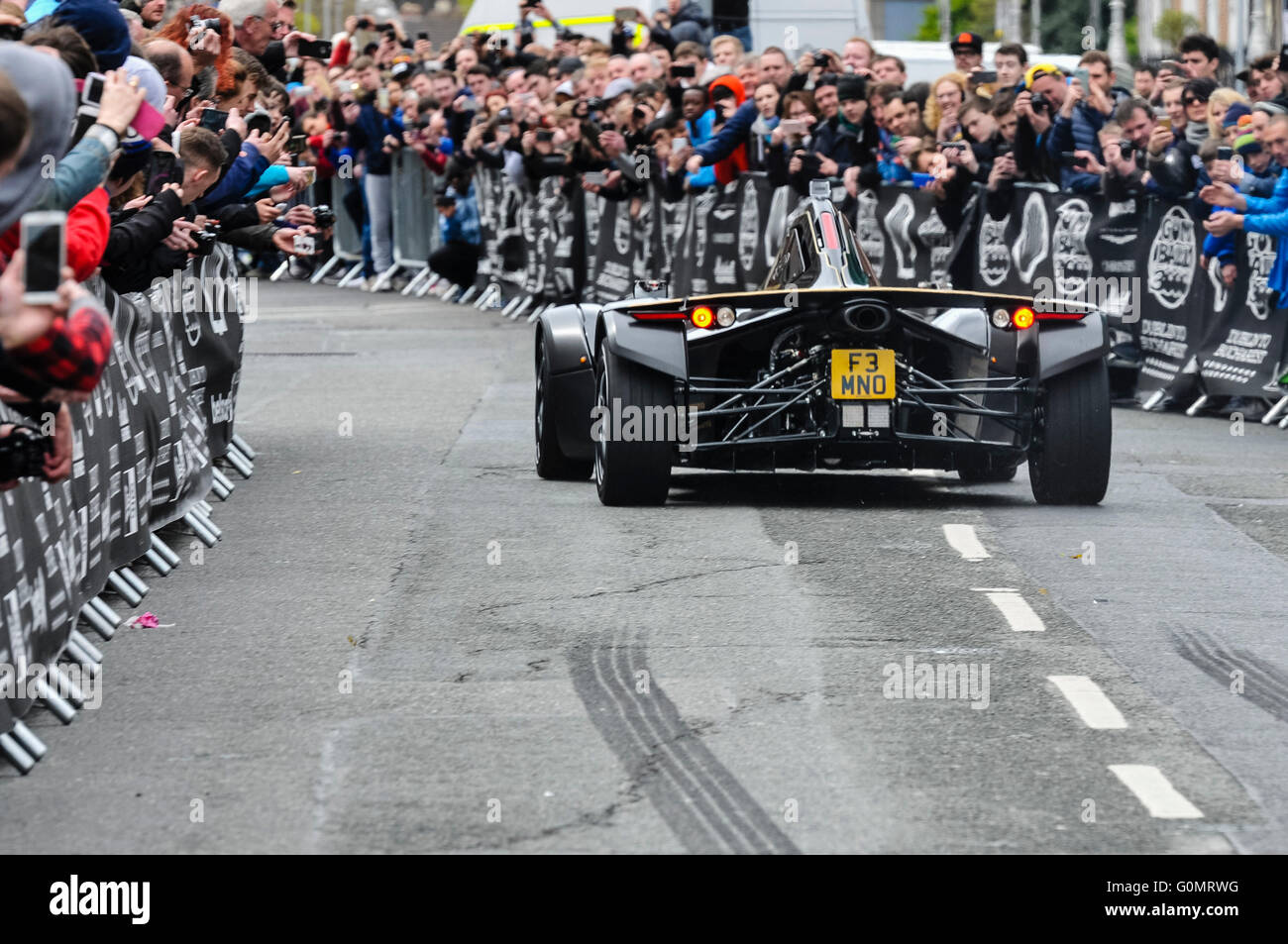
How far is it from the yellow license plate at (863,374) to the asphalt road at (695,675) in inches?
24.0

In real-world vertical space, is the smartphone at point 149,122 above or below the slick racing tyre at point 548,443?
above

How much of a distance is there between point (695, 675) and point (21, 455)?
2477 mm

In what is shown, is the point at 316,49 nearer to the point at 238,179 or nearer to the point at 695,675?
the point at 238,179

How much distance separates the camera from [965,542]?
1041 centimetres

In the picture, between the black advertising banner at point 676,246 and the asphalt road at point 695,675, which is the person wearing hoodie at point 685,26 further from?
the asphalt road at point 695,675

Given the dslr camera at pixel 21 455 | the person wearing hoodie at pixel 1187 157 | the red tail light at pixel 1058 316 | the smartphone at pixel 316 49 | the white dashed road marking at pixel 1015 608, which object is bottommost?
the white dashed road marking at pixel 1015 608

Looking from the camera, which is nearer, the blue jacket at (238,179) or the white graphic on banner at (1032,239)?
the blue jacket at (238,179)

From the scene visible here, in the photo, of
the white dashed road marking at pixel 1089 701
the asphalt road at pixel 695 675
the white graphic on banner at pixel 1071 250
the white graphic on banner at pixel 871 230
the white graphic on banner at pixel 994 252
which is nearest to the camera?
the asphalt road at pixel 695 675

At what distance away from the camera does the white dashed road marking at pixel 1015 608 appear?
335 inches

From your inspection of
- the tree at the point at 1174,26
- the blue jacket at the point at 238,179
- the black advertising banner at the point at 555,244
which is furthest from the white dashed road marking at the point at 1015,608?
the tree at the point at 1174,26

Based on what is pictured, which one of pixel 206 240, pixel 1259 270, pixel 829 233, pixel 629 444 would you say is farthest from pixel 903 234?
pixel 206 240
